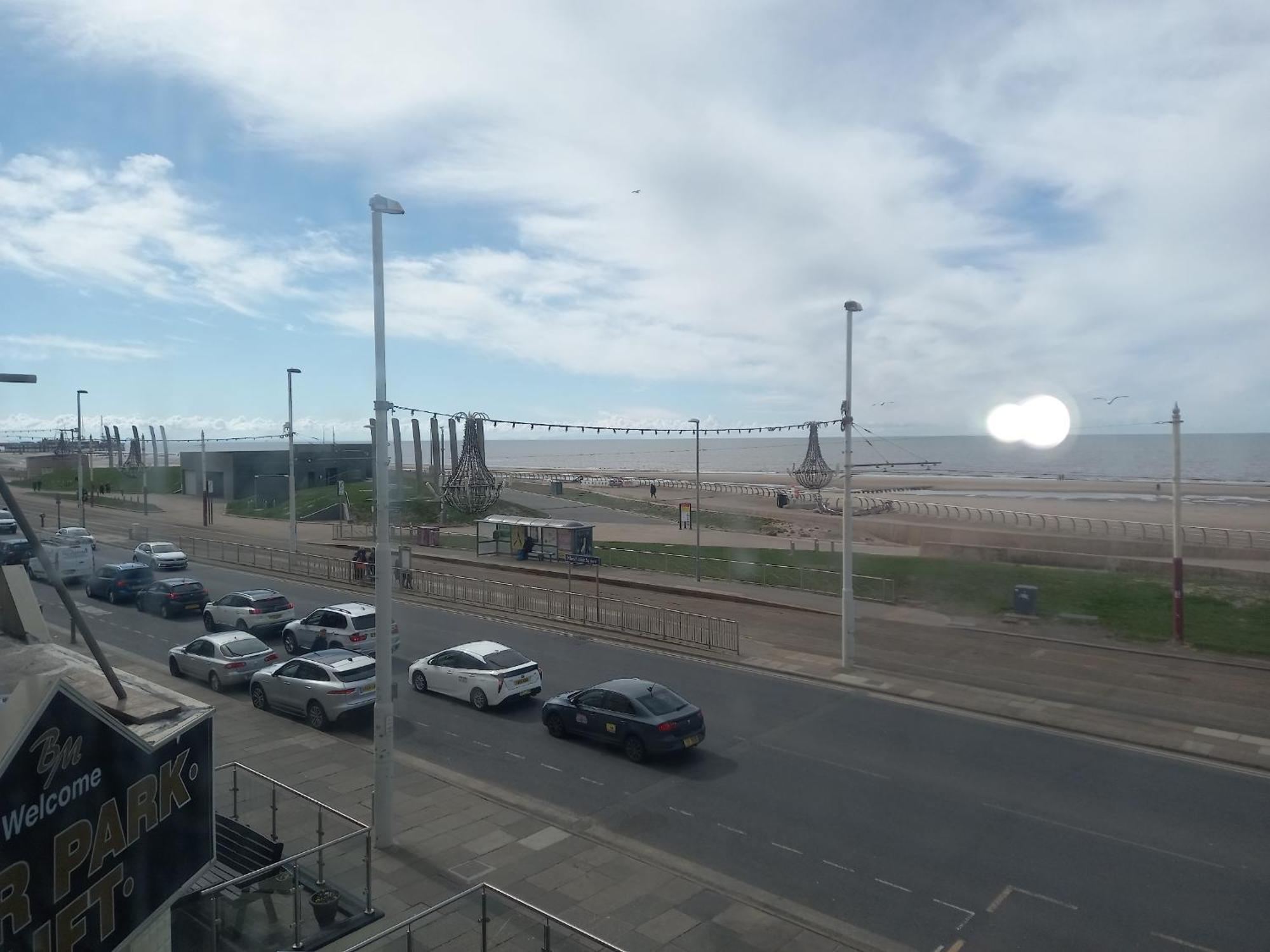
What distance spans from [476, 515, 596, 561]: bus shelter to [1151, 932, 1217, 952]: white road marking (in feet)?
88.3

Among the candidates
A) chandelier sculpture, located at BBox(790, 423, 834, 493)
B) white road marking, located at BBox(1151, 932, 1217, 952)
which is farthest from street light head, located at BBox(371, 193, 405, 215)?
chandelier sculpture, located at BBox(790, 423, 834, 493)

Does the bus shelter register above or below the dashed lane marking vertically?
above

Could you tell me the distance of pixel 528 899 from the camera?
9945mm

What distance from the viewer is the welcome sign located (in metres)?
4.99

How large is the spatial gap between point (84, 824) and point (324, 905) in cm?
406

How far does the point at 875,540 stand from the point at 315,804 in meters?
42.2

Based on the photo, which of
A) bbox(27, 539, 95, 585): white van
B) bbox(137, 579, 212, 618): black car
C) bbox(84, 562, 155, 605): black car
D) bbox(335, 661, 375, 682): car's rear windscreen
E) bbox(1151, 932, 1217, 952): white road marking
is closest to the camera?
bbox(1151, 932, 1217, 952): white road marking

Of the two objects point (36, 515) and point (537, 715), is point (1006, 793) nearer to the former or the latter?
point (537, 715)

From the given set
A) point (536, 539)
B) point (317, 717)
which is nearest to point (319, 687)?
point (317, 717)

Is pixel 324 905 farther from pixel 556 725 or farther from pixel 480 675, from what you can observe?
pixel 480 675

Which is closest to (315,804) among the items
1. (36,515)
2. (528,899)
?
(528,899)

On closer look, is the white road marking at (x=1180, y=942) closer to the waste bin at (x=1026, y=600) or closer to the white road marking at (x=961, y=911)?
the white road marking at (x=961, y=911)

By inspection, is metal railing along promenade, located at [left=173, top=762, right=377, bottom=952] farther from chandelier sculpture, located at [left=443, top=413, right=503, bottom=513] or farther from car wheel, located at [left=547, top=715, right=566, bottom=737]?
chandelier sculpture, located at [left=443, top=413, right=503, bottom=513]

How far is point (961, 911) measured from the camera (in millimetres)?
9820
